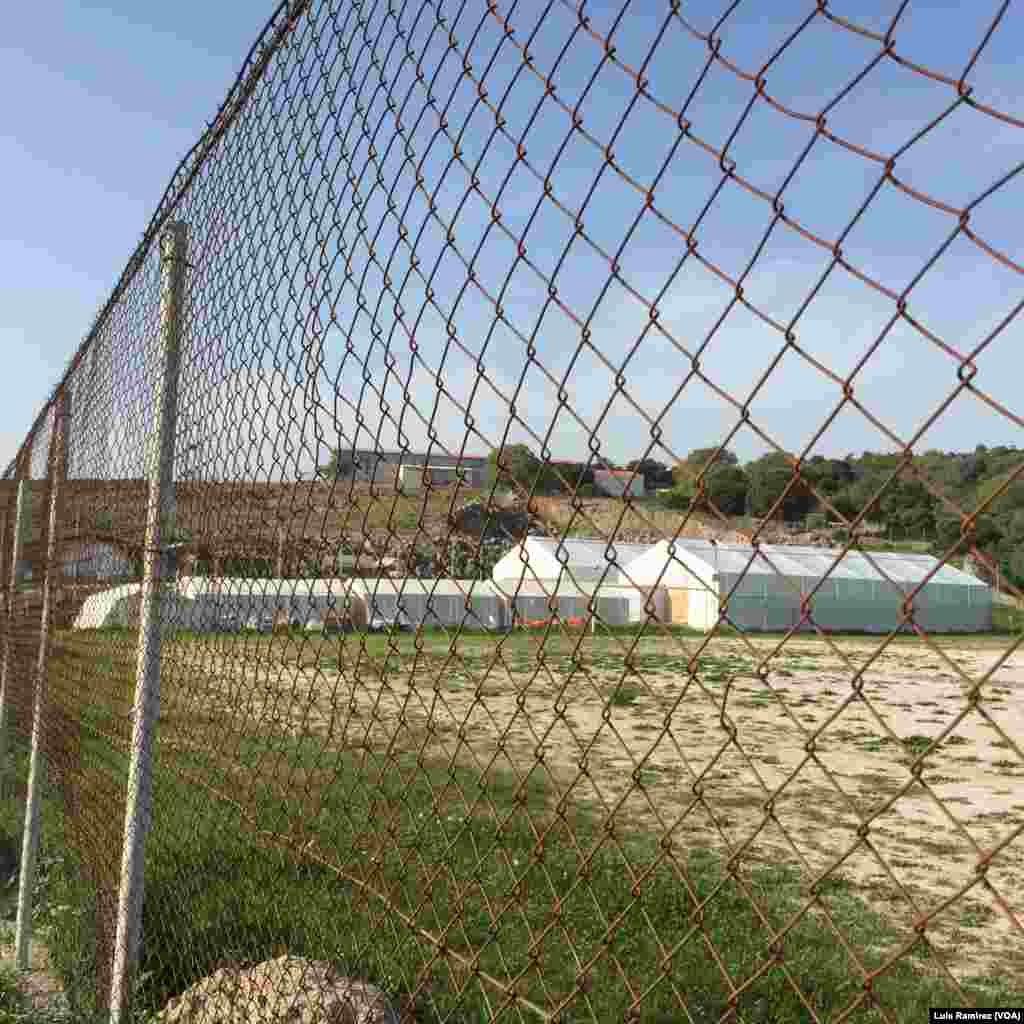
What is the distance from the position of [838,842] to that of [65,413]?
4716mm

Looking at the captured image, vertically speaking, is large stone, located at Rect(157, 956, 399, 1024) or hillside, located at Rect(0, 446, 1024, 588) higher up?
hillside, located at Rect(0, 446, 1024, 588)

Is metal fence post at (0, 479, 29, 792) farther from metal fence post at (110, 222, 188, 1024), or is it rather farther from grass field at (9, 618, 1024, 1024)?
metal fence post at (110, 222, 188, 1024)

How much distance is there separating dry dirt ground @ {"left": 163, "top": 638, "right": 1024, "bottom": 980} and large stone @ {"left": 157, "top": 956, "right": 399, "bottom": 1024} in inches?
21.9

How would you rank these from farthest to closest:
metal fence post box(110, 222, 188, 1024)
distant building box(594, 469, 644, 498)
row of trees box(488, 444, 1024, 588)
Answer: metal fence post box(110, 222, 188, 1024)
distant building box(594, 469, 644, 498)
row of trees box(488, 444, 1024, 588)

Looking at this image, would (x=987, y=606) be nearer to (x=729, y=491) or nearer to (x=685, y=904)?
(x=685, y=904)

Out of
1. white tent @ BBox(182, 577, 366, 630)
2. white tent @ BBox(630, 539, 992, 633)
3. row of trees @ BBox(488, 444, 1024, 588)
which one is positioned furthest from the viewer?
white tent @ BBox(630, 539, 992, 633)

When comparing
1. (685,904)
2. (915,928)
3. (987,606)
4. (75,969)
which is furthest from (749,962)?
(987,606)

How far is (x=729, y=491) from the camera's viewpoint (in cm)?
135

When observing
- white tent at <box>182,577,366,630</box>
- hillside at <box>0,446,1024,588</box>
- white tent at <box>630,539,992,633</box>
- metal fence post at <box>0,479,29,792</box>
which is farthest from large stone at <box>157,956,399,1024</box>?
white tent at <box>630,539,992,633</box>

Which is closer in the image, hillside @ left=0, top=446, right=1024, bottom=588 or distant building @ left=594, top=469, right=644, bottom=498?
hillside @ left=0, top=446, right=1024, bottom=588

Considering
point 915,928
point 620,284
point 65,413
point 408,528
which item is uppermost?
point 65,413

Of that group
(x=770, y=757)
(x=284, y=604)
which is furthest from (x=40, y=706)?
(x=770, y=757)

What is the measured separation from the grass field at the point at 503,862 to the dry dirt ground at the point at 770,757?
0.03 metres

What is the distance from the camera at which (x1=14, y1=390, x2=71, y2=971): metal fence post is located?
4012mm
